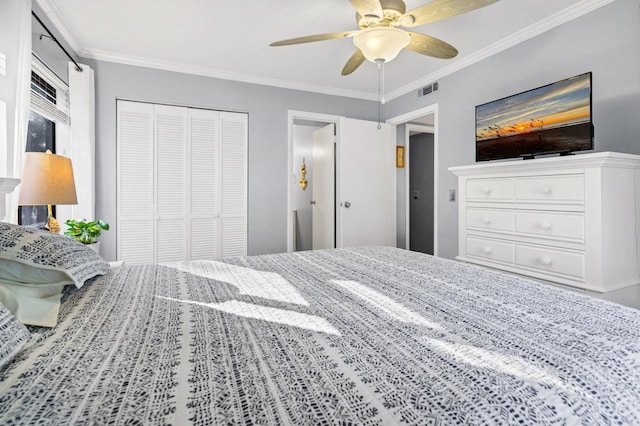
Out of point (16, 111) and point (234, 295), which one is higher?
point (16, 111)

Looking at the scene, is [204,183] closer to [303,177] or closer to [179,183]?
[179,183]

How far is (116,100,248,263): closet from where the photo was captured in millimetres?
3418

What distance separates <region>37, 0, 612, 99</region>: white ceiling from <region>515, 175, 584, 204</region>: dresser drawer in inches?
52.6

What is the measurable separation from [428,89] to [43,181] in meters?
3.75

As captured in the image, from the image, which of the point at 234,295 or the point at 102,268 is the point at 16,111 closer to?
the point at 102,268

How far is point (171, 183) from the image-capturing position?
11.8ft

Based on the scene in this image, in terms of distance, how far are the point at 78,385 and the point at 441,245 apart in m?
3.62

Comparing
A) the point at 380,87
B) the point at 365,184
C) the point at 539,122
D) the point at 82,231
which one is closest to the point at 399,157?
the point at 365,184

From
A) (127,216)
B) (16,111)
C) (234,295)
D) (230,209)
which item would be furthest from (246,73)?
(234,295)

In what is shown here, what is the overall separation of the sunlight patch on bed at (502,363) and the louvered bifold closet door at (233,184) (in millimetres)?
3302

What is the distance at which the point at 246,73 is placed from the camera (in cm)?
375

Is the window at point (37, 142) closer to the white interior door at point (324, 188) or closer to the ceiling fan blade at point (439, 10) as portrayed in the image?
the ceiling fan blade at point (439, 10)

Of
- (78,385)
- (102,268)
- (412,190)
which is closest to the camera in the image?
(78,385)

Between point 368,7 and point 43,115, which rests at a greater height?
point 368,7
